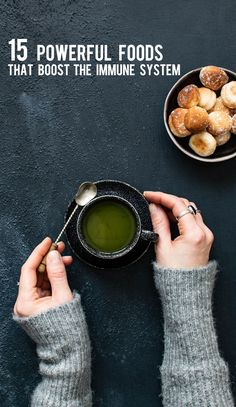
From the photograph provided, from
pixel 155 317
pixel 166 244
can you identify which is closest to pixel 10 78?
pixel 166 244

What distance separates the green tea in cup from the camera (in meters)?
1.26

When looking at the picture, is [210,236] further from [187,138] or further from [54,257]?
[54,257]

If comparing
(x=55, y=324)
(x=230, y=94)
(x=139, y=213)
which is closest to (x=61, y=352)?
(x=55, y=324)

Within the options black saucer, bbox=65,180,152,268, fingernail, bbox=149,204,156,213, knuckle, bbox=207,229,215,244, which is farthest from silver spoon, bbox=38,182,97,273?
knuckle, bbox=207,229,215,244

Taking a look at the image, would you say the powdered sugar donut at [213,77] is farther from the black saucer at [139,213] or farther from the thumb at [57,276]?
the thumb at [57,276]

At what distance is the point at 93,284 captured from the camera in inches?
52.8

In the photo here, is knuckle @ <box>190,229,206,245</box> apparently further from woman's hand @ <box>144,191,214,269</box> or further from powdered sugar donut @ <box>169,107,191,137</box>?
powdered sugar donut @ <box>169,107,191,137</box>

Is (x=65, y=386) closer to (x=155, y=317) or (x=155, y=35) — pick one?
(x=155, y=317)

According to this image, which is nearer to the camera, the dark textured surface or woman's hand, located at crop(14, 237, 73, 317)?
woman's hand, located at crop(14, 237, 73, 317)

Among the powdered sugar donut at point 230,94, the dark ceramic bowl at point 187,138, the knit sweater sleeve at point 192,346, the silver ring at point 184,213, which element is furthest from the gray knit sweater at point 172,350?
the powdered sugar donut at point 230,94

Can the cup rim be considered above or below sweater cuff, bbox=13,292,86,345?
above

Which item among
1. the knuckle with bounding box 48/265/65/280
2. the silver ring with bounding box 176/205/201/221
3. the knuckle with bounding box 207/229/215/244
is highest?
the silver ring with bounding box 176/205/201/221

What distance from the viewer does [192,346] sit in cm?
124

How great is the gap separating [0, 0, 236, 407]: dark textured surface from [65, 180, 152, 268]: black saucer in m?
0.05
